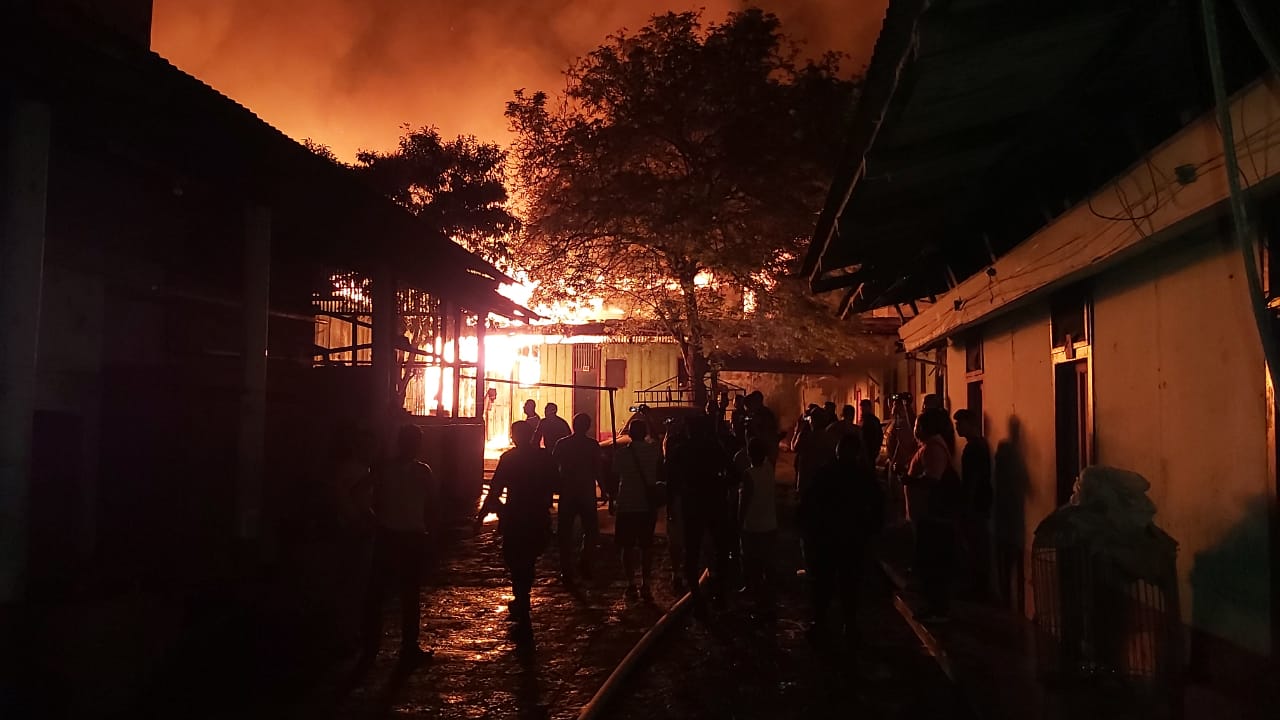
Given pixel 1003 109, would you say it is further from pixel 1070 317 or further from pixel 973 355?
pixel 973 355

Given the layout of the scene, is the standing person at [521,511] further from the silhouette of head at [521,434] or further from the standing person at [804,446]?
the standing person at [804,446]

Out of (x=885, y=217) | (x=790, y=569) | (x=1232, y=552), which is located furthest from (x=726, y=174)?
(x=1232, y=552)

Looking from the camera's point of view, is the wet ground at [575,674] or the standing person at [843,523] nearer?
the wet ground at [575,674]

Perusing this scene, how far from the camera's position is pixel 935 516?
869cm

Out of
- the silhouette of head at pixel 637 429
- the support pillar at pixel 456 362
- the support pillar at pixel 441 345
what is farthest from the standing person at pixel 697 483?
the support pillar at pixel 456 362

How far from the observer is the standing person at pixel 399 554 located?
6914 mm

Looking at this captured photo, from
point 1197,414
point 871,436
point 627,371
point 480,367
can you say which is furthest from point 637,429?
point 627,371

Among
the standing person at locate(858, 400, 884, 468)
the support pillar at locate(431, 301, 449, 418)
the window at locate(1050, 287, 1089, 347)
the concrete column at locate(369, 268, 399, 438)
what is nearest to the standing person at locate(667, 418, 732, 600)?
the window at locate(1050, 287, 1089, 347)

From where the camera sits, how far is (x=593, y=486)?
10141mm

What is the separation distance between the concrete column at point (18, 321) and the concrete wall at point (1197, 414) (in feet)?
22.5

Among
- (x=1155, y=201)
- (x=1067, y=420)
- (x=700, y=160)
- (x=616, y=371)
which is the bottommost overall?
(x=1067, y=420)

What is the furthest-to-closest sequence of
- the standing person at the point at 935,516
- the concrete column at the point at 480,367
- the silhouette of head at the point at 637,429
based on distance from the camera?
the concrete column at the point at 480,367
the silhouette of head at the point at 637,429
the standing person at the point at 935,516

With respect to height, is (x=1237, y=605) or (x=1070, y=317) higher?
(x=1070, y=317)

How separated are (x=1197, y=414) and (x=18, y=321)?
275 inches
